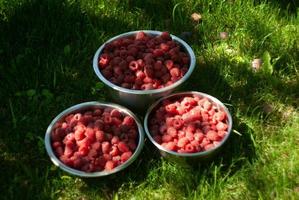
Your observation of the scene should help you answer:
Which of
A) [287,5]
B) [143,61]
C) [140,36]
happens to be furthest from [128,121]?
[287,5]

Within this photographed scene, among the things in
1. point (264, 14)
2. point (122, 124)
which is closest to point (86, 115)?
point (122, 124)

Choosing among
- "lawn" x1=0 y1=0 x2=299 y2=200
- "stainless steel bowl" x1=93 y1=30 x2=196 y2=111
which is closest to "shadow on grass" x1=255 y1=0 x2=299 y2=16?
"lawn" x1=0 y1=0 x2=299 y2=200

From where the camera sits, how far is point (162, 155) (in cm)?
255

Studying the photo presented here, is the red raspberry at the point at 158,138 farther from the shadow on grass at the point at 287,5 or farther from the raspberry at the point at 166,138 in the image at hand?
the shadow on grass at the point at 287,5

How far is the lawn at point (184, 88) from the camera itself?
2492 mm

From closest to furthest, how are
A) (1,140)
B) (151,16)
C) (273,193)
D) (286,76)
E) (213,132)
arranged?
(273,193) → (213,132) → (1,140) → (286,76) → (151,16)

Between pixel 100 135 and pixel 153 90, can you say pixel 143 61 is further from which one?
pixel 100 135

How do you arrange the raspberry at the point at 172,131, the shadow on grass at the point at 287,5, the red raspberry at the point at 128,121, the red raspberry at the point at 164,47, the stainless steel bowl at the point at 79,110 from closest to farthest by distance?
the stainless steel bowl at the point at 79,110 → the raspberry at the point at 172,131 → the red raspberry at the point at 128,121 → the red raspberry at the point at 164,47 → the shadow on grass at the point at 287,5

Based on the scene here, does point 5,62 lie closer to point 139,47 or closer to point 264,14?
point 139,47

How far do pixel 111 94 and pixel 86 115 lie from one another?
21 centimetres

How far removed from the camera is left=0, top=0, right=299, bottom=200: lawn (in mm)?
2492

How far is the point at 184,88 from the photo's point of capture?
2.86 m

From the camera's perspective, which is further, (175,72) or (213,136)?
(175,72)

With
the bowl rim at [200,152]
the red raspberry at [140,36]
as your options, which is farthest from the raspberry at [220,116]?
the red raspberry at [140,36]
